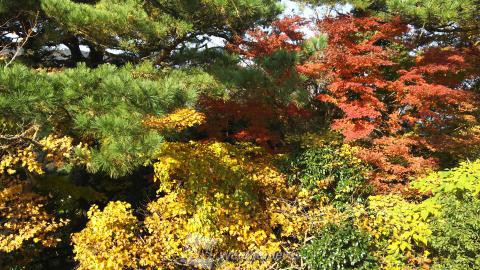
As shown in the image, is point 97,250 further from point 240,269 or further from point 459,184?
point 459,184

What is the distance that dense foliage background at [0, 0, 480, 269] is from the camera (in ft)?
14.5

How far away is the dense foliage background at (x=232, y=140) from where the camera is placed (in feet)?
14.5

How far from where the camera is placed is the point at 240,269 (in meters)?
5.40

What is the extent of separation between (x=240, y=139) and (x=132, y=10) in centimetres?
311

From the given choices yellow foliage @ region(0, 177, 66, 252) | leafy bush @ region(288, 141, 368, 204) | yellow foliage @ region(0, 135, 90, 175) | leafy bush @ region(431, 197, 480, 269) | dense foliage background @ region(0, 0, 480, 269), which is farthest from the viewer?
leafy bush @ region(288, 141, 368, 204)

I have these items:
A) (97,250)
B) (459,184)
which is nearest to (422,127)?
(459,184)

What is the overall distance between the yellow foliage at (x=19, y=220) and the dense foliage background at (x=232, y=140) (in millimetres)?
40

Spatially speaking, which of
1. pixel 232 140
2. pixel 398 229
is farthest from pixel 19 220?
pixel 398 229

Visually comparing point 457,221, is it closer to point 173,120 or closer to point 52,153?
point 173,120

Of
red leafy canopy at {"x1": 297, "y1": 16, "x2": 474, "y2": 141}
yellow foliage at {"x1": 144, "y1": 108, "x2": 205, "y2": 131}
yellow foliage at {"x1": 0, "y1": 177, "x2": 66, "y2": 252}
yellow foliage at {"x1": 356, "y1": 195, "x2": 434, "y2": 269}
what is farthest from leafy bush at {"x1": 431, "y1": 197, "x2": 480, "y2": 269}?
yellow foliage at {"x1": 0, "y1": 177, "x2": 66, "y2": 252}

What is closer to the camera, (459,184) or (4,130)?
(459,184)

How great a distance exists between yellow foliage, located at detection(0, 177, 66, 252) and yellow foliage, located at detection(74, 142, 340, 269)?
0.71 metres

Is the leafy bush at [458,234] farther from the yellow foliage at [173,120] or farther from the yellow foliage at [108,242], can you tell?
the yellow foliage at [108,242]

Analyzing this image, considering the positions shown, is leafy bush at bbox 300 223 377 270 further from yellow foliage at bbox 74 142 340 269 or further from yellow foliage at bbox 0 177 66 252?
yellow foliage at bbox 0 177 66 252
